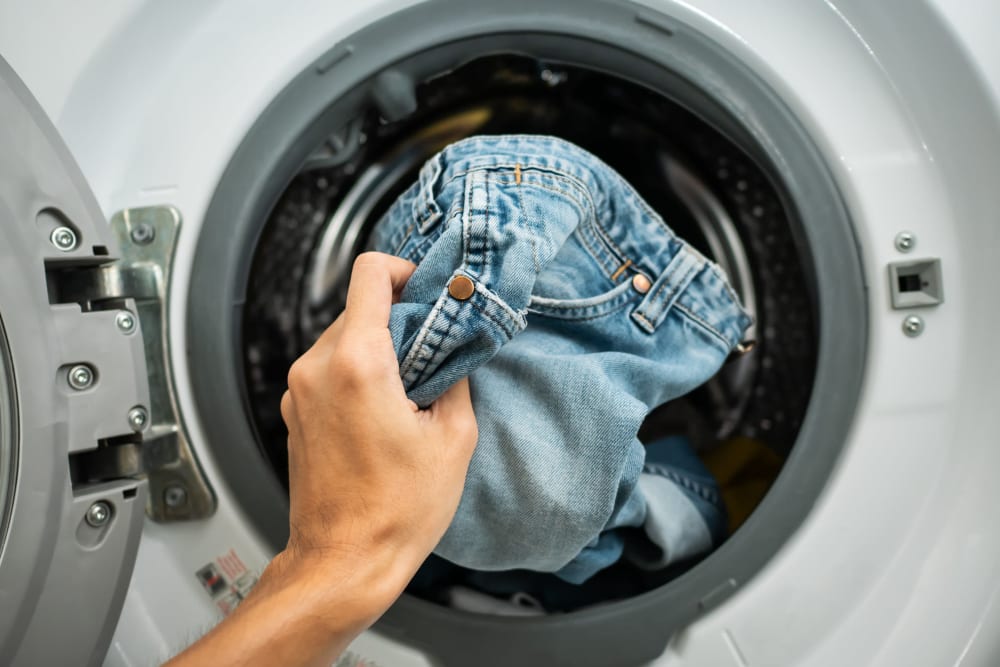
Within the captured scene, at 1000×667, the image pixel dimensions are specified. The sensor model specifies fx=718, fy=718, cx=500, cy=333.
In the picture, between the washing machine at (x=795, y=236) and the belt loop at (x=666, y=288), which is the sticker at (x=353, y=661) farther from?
the belt loop at (x=666, y=288)

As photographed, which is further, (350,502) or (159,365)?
(159,365)

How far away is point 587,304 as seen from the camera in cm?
62

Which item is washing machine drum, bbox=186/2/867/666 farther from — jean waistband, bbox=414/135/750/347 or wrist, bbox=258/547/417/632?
wrist, bbox=258/547/417/632

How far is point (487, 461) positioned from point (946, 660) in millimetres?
415

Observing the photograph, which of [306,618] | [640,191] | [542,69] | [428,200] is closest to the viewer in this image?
[306,618]

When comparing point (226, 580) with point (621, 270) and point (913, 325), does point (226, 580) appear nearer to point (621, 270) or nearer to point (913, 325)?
point (621, 270)

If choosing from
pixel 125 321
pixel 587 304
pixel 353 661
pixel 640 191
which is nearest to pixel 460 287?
pixel 587 304

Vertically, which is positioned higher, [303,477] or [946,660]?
[303,477]

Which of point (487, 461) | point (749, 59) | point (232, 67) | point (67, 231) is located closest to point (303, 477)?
point (487, 461)

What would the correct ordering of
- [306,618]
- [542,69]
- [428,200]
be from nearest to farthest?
[306,618]
[428,200]
[542,69]

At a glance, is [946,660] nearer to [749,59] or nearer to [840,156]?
[840,156]

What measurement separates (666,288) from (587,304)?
0.08 m

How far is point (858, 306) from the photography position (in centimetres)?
62

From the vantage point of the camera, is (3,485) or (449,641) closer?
(3,485)
